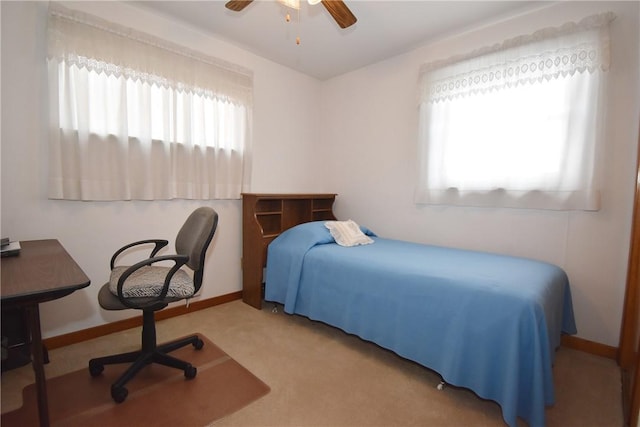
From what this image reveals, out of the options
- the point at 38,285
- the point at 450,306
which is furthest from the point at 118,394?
the point at 450,306

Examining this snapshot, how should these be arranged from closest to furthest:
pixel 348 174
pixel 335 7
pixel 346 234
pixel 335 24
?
1. pixel 335 7
2. pixel 335 24
3. pixel 346 234
4. pixel 348 174

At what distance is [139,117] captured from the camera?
2393mm

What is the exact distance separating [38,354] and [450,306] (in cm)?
193

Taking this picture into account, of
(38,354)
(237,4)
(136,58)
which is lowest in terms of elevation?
(38,354)

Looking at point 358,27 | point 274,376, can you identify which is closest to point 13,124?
point 274,376

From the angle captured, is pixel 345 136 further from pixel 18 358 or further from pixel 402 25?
pixel 18 358

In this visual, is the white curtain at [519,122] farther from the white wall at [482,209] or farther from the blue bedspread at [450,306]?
the blue bedspread at [450,306]

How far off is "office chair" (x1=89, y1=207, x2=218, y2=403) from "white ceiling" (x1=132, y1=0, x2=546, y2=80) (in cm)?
177

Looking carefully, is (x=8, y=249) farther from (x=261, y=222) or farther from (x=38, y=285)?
(x=261, y=222)

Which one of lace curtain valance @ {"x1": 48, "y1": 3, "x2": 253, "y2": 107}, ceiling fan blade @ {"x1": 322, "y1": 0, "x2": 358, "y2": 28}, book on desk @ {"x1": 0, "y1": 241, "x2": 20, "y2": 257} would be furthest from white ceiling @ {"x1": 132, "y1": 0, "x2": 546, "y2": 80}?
book on desk @ {"x1": 0, "y1": 241, "x2": 20, "y2": 257}

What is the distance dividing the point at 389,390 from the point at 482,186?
182 cm

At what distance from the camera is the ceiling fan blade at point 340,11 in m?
1.75

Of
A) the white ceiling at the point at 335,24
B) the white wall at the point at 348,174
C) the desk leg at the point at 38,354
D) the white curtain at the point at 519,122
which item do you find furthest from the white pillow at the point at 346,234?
the desk leg at the point at 38,354

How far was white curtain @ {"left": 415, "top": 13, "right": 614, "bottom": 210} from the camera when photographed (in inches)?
82.3
